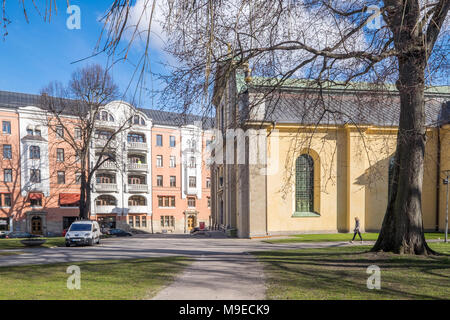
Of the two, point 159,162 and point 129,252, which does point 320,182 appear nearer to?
point 129,252

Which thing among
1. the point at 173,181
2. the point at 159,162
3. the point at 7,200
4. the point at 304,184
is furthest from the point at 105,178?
the point at 304,184

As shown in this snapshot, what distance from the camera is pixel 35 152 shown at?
42.2 m

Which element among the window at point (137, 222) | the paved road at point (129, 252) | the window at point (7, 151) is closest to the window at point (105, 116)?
the window at point (7, 151)

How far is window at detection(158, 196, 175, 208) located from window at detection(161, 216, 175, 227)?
174cm

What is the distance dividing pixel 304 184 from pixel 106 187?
29150mm

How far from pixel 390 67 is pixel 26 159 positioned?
→ 44.7 meters

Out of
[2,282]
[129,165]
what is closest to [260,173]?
[2,282]

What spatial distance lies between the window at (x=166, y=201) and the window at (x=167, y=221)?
1740mm

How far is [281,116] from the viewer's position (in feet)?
88.5

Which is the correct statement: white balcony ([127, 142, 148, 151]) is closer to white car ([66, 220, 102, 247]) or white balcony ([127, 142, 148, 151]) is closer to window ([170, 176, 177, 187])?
window ([170, 176, 177, 187])

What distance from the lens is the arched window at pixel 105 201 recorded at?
45.2m

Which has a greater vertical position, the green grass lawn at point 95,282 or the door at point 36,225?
the green grass lawn at point 95,282

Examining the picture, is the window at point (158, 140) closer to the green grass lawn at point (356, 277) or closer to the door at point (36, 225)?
the door at point (36, 225)

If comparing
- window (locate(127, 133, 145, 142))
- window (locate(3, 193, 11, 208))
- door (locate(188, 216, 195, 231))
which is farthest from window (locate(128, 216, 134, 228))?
window (locate(3, 193, 11, 208))
